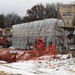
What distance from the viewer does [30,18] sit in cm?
12144

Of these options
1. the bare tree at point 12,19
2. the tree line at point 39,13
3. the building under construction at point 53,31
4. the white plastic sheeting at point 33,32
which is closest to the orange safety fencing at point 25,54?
the building under construction at point 53,31

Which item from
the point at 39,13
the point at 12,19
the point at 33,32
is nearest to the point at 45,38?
the point at 33,32

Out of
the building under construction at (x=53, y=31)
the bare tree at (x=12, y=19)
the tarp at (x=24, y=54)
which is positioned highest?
the bare tree at (x=12, y=19)

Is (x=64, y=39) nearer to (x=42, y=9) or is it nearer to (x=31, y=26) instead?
Result: (x=31, y=26)

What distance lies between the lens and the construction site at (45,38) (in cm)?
2508

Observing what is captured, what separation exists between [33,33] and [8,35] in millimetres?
24142

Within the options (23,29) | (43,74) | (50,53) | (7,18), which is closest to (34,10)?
(7,18)

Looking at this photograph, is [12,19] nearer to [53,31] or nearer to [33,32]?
[33,32]

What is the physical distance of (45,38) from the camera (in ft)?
135

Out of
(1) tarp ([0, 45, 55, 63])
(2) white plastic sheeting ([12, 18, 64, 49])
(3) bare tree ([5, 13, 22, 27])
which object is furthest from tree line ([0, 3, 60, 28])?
(1) tarp ([0, 45, 55, 63])

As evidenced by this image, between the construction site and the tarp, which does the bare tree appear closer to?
the construction site

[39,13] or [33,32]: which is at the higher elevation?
[39,13]

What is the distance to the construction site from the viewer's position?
25.1 meters

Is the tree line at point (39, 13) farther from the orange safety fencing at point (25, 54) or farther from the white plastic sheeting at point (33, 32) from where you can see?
the orange safety fencing at point (25, 54)
